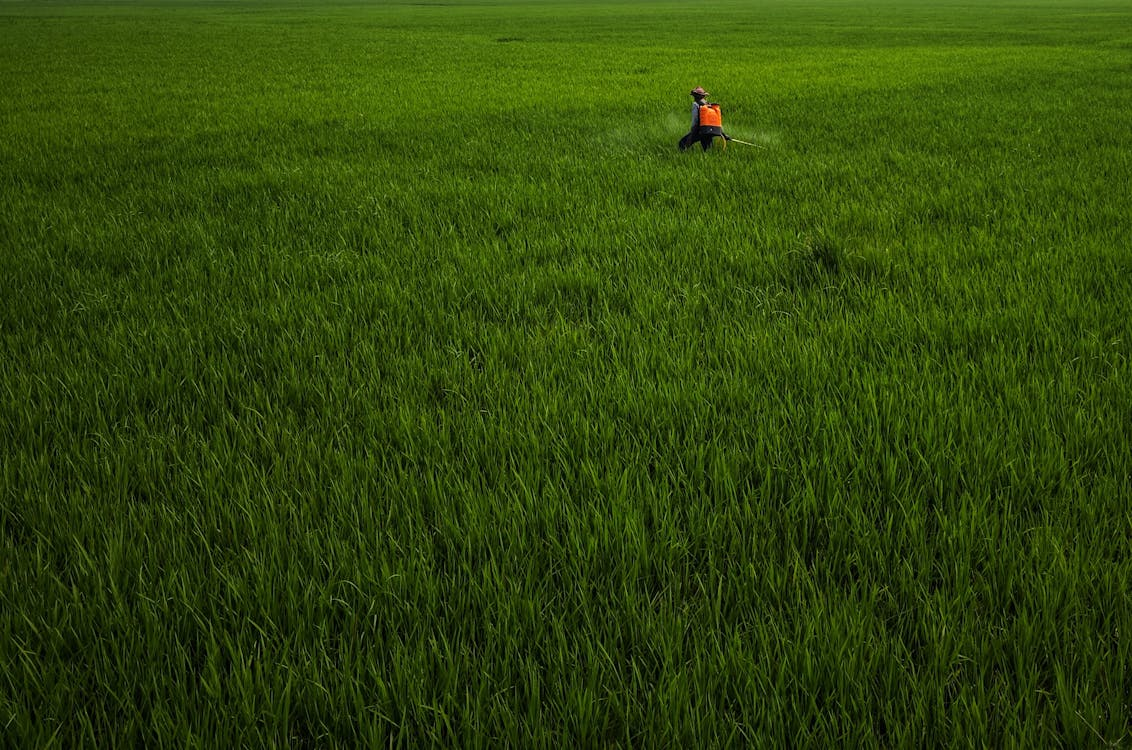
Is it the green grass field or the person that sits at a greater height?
the person

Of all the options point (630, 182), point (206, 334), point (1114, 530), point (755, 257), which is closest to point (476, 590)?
point (1114, 530)

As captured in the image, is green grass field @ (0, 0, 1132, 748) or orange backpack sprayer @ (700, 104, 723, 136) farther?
orange backpack sprayer @ (700, 104, 723, 136)

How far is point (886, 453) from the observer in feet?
5.81

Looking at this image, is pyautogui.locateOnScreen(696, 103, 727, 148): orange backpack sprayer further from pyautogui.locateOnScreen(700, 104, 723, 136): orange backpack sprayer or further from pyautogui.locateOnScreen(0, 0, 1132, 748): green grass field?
pyautogui.locateOnScreen(0, 0, 1132, 748): green grass field

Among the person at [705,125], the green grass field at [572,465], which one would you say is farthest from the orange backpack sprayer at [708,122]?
the green grass field at [572,465]

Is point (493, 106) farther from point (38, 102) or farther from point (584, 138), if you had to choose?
point (38, 102)

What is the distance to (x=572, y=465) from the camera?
1.82 meters

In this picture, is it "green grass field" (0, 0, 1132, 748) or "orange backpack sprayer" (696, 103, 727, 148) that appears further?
"orange backpack sprayer" (696, 103, 727, 148)

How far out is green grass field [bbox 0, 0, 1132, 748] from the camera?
114 cm

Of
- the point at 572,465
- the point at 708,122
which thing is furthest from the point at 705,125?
the point at 572,465

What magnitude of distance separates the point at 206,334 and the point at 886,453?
101 inches

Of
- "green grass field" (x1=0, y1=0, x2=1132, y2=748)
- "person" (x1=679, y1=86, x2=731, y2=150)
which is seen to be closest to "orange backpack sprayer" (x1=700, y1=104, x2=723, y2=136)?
"person" (x1=679, y1=86, x2=731, y2=150)

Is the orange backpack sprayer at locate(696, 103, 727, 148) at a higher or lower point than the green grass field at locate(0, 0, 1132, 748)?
higher

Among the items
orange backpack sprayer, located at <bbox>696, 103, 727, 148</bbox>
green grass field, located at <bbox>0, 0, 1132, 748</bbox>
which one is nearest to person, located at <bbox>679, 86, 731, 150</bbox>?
orange backpack sprayer, located at <bbox>696, 103, 727, 148</bbox>
